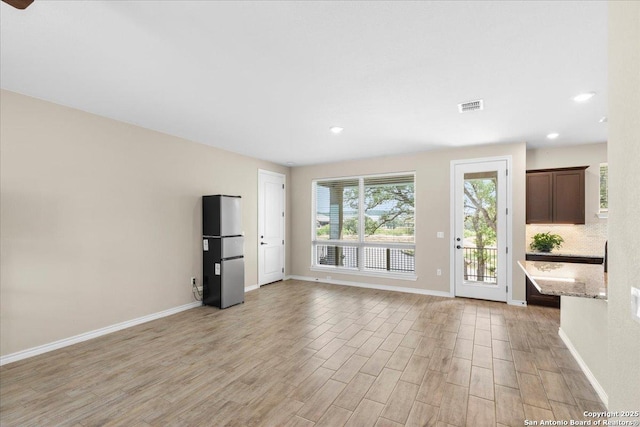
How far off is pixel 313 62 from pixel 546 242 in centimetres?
481

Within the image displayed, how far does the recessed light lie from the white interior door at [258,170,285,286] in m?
4.97

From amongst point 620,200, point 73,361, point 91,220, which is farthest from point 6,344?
point 620,200

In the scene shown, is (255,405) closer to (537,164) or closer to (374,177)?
(374,177)

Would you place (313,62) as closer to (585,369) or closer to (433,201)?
(585,369)

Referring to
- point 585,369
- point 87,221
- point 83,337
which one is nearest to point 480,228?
point 585,369

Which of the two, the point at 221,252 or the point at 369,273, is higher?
the point at 221,252

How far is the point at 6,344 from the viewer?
8.96 feet

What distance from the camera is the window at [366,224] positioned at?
5.68m

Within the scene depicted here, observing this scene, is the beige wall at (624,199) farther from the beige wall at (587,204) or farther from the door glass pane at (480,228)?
the beige wall at (587,204)

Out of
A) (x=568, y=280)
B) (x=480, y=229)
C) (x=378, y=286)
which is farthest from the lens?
(x=378, y=286)

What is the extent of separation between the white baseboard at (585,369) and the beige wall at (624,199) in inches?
40.2

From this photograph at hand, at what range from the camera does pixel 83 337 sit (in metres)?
3.27

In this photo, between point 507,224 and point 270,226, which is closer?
point 507,224

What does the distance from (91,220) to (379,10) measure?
3.73 metres
